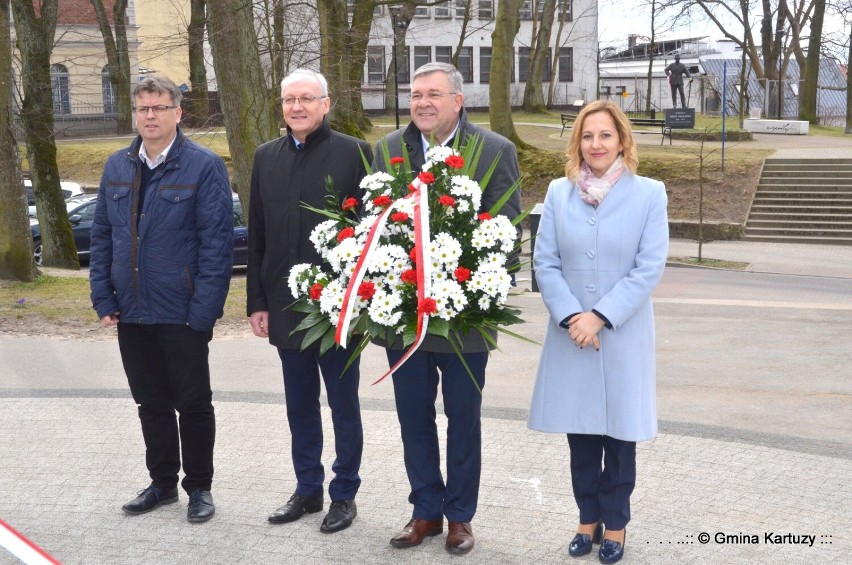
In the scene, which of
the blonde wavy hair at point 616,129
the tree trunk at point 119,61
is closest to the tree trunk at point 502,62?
the tree trunk at point 119,61

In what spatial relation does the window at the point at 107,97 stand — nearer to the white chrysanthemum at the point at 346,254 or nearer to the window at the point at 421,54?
the window at the point at 421,54

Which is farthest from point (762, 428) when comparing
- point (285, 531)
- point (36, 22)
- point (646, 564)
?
point (36, 22)

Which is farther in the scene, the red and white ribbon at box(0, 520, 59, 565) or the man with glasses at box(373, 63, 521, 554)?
the man with glasses at box(373, 63, 521, 554)

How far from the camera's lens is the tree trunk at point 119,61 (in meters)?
38.0

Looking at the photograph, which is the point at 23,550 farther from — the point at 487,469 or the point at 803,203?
the point at 803,203

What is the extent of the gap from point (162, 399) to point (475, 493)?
65.9 inches

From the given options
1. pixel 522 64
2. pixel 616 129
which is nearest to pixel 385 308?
pixel 616 129

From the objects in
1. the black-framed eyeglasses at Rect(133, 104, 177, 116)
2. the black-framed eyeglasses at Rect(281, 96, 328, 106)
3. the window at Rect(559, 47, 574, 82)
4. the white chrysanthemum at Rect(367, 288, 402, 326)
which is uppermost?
the window at Rect(559, 47, 574, 82)

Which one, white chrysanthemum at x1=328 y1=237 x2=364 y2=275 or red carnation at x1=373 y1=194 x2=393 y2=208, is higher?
red carnation at x1=373 y1=194 x2=393 y2=208

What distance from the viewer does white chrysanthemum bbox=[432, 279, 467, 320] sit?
436 cm

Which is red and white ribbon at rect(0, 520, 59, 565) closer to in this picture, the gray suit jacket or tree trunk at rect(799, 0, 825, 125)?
the gray suit jacket

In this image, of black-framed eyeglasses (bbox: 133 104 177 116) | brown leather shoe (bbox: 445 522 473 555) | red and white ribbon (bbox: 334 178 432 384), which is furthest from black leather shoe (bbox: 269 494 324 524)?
black-framed eyeglasses (bbox: 133 104 177 116)

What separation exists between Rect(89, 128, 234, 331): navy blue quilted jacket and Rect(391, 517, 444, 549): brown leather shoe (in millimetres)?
1332

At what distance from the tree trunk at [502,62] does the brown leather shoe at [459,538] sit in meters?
23.3
